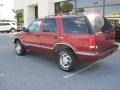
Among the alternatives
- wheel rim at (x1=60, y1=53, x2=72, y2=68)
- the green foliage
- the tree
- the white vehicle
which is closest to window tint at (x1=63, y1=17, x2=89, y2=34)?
wheel rim at (x1=60, y1=53, x2=72, y2=68)

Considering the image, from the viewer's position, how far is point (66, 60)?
7.12 metres

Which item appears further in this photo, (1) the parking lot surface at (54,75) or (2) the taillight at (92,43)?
(2) the taillight at (92,43)

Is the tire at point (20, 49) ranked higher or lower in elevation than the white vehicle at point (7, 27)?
lower

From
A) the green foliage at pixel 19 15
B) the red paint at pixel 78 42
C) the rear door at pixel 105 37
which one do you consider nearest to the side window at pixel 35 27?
the red paint at pixel 78 42

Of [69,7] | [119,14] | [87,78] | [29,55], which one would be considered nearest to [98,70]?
[87,78]

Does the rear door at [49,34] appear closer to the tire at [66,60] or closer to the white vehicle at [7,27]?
the tire at [66,60]

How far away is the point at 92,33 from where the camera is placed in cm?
633

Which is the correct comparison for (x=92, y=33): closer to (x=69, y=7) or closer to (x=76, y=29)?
(x=76, y=29)

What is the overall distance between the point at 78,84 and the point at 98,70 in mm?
1558

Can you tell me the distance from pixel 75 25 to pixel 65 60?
1.21 meters

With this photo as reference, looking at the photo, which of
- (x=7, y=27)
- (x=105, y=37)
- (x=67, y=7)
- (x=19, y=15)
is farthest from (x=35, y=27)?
(x=19, y=15)

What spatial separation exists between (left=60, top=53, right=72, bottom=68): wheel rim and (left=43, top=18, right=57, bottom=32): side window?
3.26ft

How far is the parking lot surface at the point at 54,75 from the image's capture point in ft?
19.1

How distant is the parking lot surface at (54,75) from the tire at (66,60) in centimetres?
17
